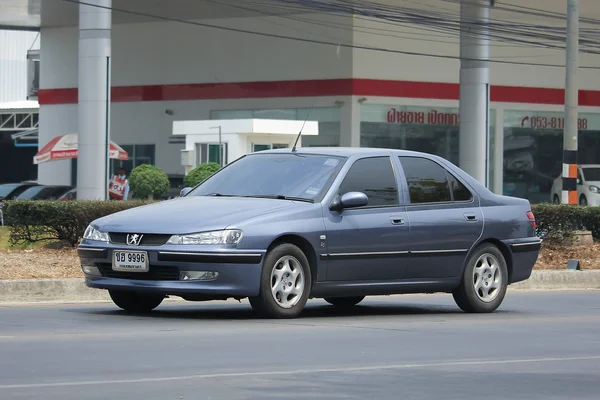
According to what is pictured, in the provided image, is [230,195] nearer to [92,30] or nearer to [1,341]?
[1,341]

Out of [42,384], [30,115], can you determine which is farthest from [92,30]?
[30,115]

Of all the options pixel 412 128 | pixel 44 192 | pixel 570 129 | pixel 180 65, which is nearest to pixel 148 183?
pixel 44 192

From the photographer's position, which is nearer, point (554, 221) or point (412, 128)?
point (554, 221)

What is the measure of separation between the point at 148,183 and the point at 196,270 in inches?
817

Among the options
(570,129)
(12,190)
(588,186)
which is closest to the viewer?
(570,129)

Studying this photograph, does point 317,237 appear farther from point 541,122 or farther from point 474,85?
point 541,122

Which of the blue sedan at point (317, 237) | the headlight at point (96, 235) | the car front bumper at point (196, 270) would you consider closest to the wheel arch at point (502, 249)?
the blue sedan at point (317, 237)

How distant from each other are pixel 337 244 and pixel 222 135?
73.1ft

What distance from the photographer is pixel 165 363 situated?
28.0 feet

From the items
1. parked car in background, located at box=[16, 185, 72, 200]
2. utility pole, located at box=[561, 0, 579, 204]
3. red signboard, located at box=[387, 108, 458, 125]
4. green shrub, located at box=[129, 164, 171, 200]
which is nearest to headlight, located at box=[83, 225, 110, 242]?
utility pole, located at box=[561, 0, 579, 204]

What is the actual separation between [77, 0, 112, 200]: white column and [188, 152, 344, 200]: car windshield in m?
17.9

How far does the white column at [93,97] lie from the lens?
30.3 metres

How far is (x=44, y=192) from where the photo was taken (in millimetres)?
38281

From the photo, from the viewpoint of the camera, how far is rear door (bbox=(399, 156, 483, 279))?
41.4ft
